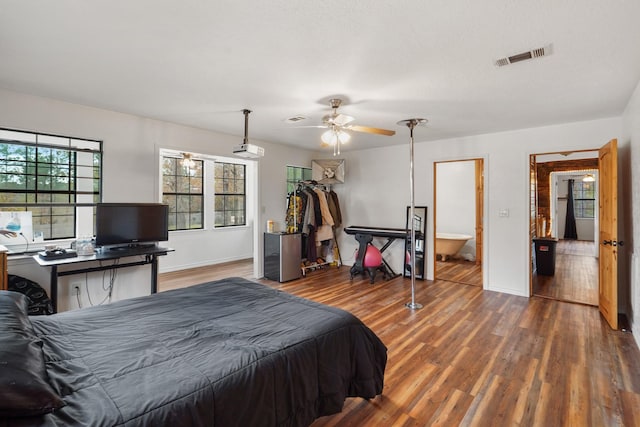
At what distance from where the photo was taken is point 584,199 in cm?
996

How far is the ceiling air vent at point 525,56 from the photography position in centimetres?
214

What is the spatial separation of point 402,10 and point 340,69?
792 mm

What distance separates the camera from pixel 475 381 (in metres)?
2.28

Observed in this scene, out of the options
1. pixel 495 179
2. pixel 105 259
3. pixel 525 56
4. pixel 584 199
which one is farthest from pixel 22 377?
pixel 584 199

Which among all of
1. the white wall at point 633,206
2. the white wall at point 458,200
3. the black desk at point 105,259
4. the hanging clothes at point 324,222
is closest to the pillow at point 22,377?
the black desk at point 105,259

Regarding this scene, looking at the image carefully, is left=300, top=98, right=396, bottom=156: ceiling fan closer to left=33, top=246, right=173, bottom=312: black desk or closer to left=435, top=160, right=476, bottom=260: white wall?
left=33, top=246, right=173, bottom=312: black desk

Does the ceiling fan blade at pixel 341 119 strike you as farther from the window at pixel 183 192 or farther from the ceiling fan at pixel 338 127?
the window at pixel 183 192

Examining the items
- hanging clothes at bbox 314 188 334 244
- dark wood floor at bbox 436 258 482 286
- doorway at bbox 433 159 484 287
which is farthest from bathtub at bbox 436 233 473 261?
hanging clothes at bbox 314 188 334 244

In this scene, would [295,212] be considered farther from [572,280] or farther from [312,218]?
[572,280]

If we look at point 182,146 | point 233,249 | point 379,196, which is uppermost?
point 182,146

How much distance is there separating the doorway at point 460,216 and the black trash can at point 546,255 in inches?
38.8

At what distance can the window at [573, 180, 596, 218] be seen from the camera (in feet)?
32.5

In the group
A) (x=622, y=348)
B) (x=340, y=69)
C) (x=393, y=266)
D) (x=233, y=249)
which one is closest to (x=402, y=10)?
(x=340, y=69)

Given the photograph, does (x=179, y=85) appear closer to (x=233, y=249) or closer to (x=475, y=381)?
(x=475, y=381)
